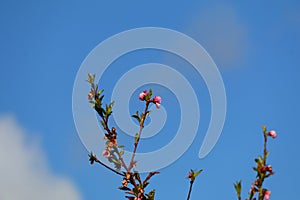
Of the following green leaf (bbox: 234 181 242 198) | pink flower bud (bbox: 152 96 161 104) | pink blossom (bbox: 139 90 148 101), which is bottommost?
green leaf (bbox: 234 181 242 198)

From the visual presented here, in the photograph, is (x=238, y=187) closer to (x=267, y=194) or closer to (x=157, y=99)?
(x=267, y=194)

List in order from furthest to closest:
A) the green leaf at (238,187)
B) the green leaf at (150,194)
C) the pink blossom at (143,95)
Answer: the pink blossom at (143,95), the green leaf at (150,194), the green leaf at (238,187)

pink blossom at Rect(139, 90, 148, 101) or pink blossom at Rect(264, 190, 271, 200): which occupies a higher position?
pink blossom at Rect(139, 90, 148, 101)

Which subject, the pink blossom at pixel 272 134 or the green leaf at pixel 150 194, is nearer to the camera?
the pink blossom at pixel 272 134

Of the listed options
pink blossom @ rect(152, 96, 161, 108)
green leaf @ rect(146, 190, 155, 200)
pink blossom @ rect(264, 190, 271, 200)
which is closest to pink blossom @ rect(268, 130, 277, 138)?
pink blossom @ rect(264, 190, 271, 200)

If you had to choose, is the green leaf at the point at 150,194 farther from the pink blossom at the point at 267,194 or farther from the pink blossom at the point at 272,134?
the pink blossom at the point at 272,134

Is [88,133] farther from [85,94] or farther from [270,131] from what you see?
[270,131]

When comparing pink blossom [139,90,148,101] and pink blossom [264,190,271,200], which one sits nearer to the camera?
pink blossom [264,190,271,200]

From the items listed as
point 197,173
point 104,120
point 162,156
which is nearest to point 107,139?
point 104,120

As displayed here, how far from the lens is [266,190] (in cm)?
351

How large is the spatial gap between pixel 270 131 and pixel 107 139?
166cm

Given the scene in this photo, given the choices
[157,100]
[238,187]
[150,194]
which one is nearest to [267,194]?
[238,187]

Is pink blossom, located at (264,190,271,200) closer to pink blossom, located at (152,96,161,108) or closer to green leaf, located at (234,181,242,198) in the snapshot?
green leaf, located at (234,181,242,198)

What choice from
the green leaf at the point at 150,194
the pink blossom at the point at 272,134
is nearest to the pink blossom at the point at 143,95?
the green leaf at the point at 150,194
